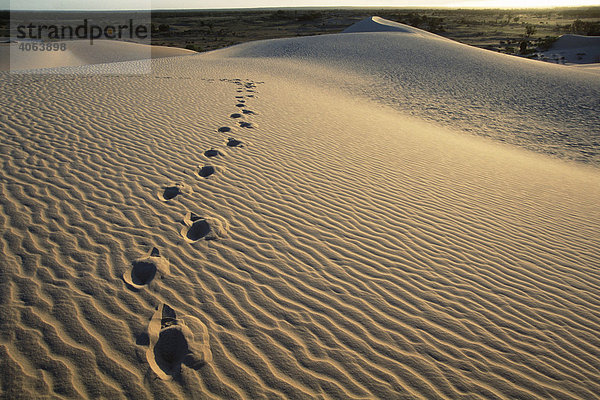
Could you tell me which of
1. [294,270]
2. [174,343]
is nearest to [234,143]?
[294,270]

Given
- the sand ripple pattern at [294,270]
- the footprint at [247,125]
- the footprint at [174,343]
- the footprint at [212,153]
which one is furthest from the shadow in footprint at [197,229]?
the footprint at [247,125]

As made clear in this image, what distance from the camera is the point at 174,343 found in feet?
9.14

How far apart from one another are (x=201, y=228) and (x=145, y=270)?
96cm

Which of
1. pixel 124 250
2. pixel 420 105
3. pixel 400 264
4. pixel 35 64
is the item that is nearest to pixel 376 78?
pixel 420 105

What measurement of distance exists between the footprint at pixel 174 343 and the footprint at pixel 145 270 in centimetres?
46

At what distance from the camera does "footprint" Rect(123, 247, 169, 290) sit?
3.31 metres

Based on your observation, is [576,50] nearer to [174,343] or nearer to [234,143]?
[234,143]

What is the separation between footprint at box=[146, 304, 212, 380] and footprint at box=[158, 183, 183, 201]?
2.20 m

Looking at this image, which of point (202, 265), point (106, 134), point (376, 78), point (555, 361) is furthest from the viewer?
point (376, 78)

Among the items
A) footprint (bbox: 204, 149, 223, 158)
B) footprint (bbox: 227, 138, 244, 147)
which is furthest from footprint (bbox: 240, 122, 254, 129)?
footprint (bbox: 204, 149, 223, 158)

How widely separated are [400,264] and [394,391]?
5.23 feet

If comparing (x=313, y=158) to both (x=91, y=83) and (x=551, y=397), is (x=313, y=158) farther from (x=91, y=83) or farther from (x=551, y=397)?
(x=91, y=83)

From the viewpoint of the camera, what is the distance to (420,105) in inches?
520

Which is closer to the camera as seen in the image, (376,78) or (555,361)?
(555,361)
